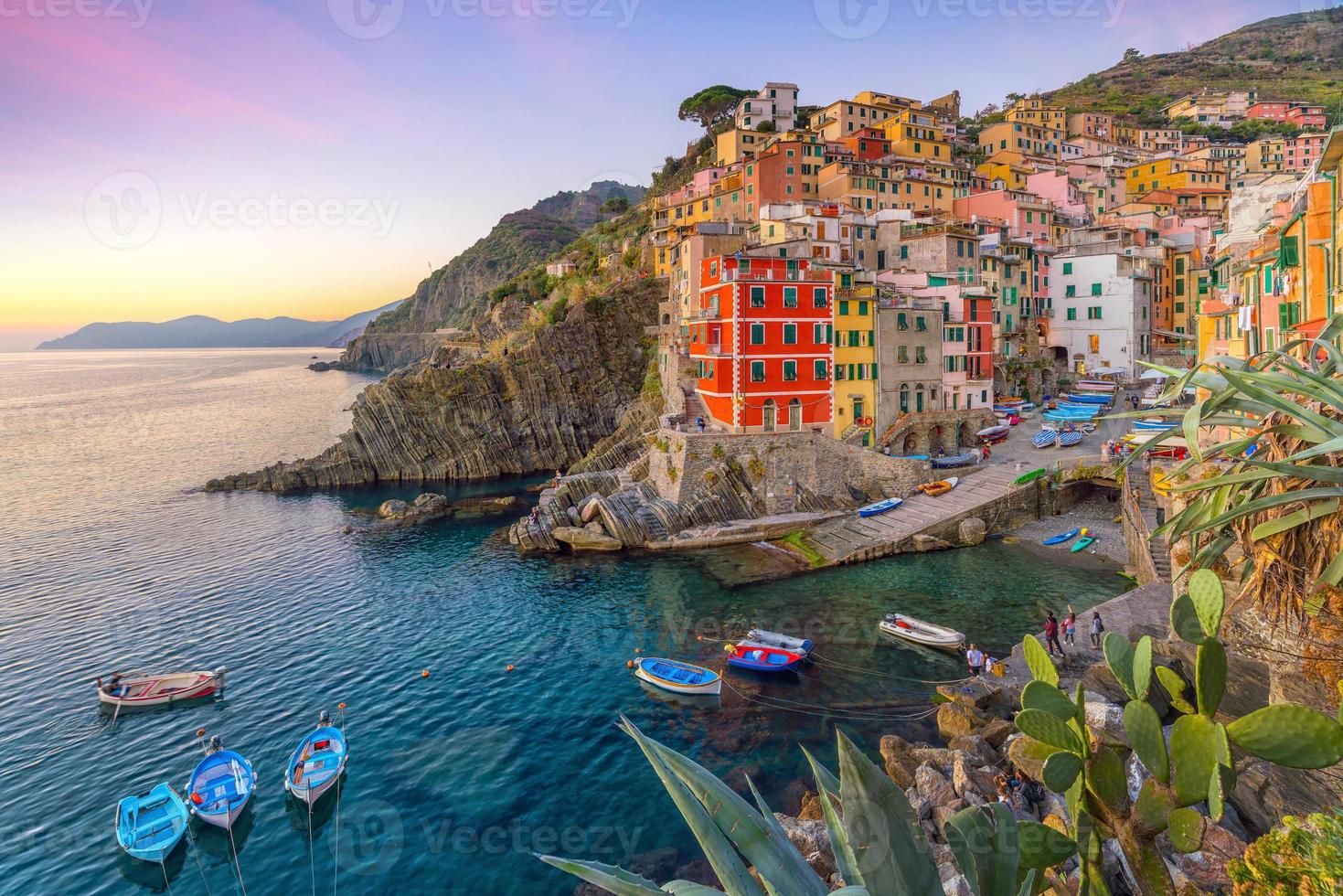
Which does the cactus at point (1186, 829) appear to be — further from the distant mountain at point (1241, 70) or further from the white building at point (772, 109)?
the distant mountain at point (1241, 70)

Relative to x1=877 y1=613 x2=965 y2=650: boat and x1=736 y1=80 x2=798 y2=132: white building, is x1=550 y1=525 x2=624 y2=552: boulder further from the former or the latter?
x1=736 y1=80 x2=798 y2=132: white building

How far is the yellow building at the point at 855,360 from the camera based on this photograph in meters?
48.4

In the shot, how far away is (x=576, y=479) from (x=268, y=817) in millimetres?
32681

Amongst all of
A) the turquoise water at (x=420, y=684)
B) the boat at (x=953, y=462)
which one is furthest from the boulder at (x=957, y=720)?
the boat at (x=953, y=462)

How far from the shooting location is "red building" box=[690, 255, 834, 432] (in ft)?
151

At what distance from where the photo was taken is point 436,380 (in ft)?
239

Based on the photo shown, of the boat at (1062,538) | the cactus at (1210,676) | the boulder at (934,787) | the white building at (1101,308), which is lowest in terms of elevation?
the boulder at (934,787)

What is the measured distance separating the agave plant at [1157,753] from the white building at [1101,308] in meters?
65.3

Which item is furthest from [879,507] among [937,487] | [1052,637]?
[1052,637]

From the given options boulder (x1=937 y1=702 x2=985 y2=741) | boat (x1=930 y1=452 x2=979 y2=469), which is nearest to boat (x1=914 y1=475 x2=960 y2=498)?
boat (x1=930 y1=452 x2=979 y2=469)

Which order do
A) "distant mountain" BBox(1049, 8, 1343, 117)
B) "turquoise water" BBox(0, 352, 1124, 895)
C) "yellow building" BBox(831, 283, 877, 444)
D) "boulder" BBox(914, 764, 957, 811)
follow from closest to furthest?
1. "boulder" BBox(914, 764, 957, 811)
2. "turquoise water" BBox(0, 352, 1124, 895)
3. "yellow building" BBox(831, 283, 877, 444)
4. "distant mountain" BBox(1049, 8, 1343, 117)

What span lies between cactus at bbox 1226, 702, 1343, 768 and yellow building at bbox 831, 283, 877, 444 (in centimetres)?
4266

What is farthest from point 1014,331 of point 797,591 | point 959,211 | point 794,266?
point 797,591

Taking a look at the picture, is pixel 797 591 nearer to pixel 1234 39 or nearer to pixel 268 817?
pixel 268 817
